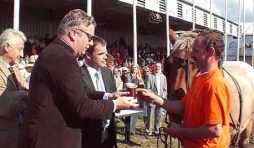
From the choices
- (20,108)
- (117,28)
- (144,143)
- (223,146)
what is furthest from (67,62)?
(117,28)

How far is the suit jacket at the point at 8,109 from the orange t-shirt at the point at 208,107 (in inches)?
61.9

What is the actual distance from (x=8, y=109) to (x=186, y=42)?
1.82m

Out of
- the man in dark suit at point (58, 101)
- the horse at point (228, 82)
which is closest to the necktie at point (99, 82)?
the horse at point (228, 82)

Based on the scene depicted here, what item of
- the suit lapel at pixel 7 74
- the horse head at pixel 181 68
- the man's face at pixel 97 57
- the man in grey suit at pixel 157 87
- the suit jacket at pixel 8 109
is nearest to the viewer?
the suit jacket at pixel 8 109

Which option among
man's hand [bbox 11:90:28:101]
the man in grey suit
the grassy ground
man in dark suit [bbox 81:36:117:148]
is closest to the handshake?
man in dark suit [bbox 81:36:117:148]

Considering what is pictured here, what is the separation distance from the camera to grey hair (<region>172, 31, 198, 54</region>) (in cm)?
369

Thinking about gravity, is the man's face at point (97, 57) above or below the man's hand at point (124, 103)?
above

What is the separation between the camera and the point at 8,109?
11.2ft

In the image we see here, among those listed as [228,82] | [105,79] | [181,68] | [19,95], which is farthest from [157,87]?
[19,95]

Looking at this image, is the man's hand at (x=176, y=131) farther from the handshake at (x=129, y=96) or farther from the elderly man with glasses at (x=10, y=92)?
the elderly man with glasses at (x=10, y=92)

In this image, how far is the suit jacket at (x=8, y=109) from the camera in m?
3.43

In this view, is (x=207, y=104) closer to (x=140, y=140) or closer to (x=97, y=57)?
(x=97, y=57)

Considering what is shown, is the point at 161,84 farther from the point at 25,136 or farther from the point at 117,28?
the point at 117,28

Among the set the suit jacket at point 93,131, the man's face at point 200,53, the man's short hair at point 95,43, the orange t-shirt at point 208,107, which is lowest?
the suit jacket at point 93,131
